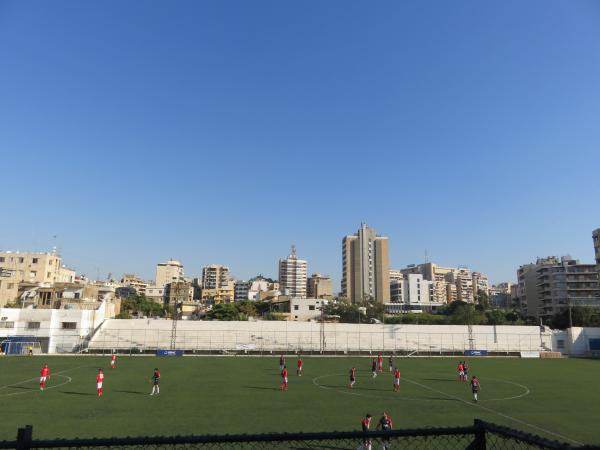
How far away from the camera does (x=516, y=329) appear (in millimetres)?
81188

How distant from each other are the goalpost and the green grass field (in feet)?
61.6

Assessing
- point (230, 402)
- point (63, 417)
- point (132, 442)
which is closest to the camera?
point (132, 442)

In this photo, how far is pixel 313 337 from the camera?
77.8m

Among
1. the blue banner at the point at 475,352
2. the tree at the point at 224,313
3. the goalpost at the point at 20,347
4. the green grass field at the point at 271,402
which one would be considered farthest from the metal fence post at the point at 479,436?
the tree at the point at 224,313

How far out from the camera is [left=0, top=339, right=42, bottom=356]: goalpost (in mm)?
62094

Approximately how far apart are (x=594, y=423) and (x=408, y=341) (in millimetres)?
55881

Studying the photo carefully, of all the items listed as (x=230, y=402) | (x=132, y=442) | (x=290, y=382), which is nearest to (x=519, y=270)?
(x=290, y=382)

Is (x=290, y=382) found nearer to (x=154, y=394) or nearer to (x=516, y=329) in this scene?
(x=154, y=394)

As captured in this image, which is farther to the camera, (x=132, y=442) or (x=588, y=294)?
(x=588, y=294)

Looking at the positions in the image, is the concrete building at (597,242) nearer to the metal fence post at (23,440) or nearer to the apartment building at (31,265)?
the metal fence post at (23,440)

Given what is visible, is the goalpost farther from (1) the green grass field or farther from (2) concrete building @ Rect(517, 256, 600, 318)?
(2) concrete building @ Rect(517, 256, 600, 318)

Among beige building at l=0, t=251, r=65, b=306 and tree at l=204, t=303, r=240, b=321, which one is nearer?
tree at l=204, t=303, r=240, b=321

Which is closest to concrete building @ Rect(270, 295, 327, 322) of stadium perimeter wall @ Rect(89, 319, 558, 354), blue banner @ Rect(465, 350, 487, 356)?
stadium perimeter wall @ Rect(89, 319, 558, 354)

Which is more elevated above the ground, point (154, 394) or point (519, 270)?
point (519, 270)
